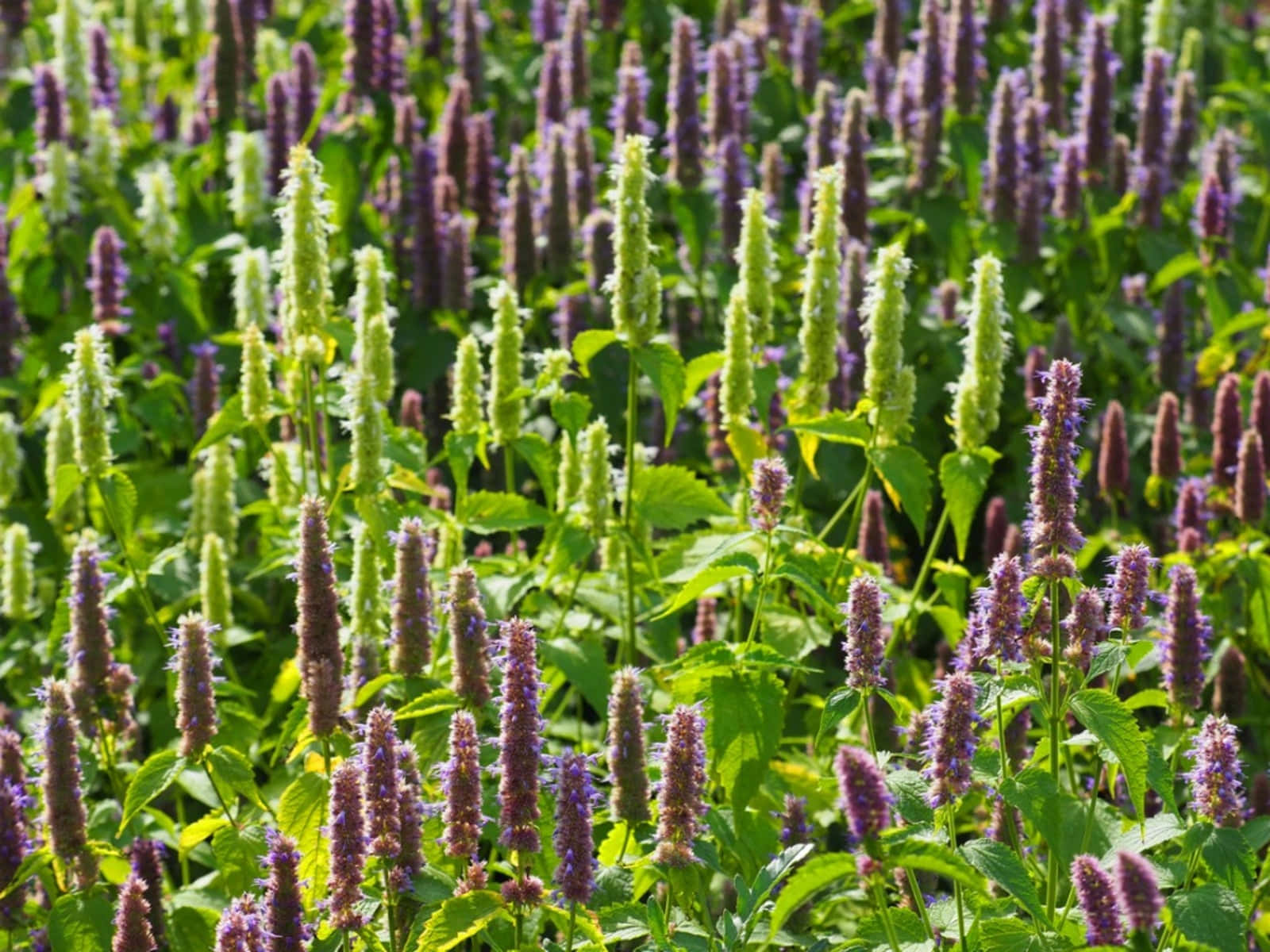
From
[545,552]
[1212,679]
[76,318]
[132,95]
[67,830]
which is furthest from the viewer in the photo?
[132,95]

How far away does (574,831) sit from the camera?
406 centimetres

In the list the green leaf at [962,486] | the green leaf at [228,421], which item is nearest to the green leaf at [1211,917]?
the green leaf at [962,486]

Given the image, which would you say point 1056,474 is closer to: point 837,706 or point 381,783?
point 837,706

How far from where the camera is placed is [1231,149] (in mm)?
9188

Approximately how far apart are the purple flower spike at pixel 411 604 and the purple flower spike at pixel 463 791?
2.81 ft

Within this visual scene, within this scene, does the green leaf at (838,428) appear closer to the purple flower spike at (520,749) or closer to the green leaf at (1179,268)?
the purple flower spike at (520,749)

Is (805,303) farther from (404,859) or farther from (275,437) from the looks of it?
(275,437)

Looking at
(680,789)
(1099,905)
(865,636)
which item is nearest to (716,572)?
(865,636)

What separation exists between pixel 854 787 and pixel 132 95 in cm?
999

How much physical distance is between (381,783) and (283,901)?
12.9 inches

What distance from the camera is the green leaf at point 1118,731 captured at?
158 inches

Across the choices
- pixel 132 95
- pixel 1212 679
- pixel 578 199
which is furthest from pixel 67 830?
pixel 132 95

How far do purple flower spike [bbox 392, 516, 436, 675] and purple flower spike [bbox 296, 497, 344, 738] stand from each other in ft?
0.73

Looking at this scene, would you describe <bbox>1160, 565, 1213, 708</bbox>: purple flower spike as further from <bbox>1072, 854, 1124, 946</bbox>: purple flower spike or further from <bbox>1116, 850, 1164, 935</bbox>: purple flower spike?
<bbox>1116, 850, 1164, 935</bbox>: purple flower spike
